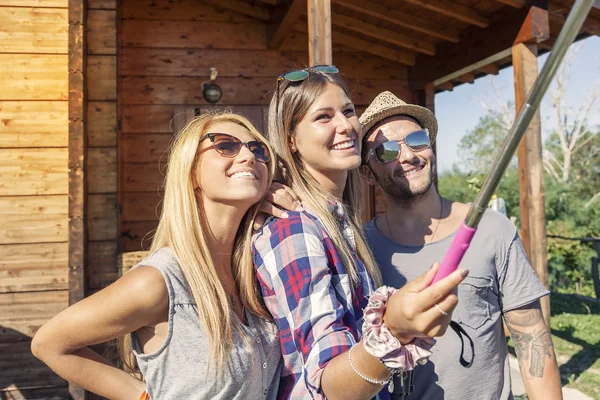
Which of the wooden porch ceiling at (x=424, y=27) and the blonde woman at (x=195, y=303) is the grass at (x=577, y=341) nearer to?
the wooden porch ceiling at (x=424, y=27)

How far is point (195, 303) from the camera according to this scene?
1616mm

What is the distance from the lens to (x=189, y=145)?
1740 millimetres

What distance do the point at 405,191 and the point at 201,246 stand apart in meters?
0.81

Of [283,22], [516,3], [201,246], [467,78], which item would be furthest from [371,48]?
[201,246]

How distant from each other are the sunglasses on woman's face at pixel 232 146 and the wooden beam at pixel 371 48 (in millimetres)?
5224

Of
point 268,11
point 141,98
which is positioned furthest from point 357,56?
point 141,98

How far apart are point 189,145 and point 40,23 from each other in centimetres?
377

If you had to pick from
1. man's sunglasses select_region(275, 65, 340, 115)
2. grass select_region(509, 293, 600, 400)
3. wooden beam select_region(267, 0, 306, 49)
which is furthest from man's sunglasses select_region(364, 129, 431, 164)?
grass select_region(509, 293, 600, 400)

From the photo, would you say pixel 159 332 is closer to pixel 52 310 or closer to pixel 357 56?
pixel 52 310

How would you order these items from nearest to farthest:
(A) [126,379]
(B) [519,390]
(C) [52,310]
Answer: (A) [126,379] → (C) [52,310] → (B) [519,390]

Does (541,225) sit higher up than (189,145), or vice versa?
(189,145)

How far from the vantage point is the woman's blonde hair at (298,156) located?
1.68 meters

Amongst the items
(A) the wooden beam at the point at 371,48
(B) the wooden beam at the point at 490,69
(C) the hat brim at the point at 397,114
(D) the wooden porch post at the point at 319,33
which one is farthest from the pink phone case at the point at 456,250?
(B) the wooden beam at the point at 490,69

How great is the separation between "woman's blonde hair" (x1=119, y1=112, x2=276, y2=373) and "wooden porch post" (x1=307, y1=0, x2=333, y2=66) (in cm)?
227
